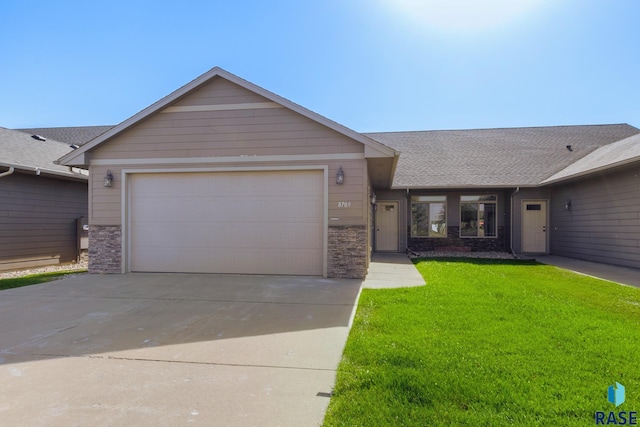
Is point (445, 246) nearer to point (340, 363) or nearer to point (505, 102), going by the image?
point (505, 102)

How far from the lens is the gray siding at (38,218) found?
9.02 m

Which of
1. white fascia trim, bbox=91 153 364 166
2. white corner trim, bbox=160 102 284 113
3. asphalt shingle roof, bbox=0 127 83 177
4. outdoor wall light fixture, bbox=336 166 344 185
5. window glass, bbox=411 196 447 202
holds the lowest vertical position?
window glass, bbox=411 196 447 202

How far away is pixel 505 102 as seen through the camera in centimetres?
1194

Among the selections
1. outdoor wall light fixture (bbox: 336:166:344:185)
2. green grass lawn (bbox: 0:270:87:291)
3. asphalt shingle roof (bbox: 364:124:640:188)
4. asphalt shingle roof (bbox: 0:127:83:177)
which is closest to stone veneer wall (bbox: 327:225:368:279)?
outdoor wall light fixture (bbox: 336:166:344:185)

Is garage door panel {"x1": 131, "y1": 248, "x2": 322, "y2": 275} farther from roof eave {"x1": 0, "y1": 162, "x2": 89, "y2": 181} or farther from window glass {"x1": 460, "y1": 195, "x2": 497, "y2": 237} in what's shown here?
window glass {"x1": 460, "y1": 195, "x2": 497, "y2": 237}

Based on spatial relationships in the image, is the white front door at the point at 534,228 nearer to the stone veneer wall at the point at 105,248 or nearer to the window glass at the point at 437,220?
the window glass at the point at 437,220

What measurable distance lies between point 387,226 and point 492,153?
586 centimetres

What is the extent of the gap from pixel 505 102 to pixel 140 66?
39.8 ft

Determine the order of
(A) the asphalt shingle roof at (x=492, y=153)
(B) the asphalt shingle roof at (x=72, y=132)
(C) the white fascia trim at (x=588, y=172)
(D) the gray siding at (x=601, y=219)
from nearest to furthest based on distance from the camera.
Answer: (C) the white fascia trim at (x=588, y=172), (D) the gray siding at (x=601, y=219), (A) the asphalt shingle roof at (x=492, y=153), (B) the asphalt shingle roof at (x=72, y=132)

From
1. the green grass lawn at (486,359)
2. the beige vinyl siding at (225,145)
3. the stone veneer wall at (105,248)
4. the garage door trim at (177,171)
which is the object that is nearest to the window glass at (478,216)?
the beige vinyl siding at (225,145)

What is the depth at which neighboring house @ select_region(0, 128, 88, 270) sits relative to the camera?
8.97 meters

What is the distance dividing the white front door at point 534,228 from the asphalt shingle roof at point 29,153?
50.8 ft

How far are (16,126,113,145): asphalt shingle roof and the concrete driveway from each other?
1477 cm

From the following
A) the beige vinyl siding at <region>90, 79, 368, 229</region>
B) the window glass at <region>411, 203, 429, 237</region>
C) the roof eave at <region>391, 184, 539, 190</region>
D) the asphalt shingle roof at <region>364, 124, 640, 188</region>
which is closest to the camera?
the beige vinyl siding at <region>90, 79, 368, 229</region>
